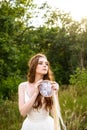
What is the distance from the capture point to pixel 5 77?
11586 millimetres

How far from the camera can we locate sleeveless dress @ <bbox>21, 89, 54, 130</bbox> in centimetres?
406

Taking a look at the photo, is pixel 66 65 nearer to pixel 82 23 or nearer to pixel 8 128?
pixel 82 23

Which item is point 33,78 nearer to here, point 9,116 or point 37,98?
point 37,98

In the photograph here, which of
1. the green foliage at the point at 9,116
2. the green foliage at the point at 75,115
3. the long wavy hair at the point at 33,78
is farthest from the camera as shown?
the green foliage at the point at 9,116

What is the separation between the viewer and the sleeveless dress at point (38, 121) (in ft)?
13.3

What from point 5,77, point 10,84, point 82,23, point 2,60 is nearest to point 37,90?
point 2,60

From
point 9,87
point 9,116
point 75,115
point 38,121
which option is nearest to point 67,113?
point 75,115

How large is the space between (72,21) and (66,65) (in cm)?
289

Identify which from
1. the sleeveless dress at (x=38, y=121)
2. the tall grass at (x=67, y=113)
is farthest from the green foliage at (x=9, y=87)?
the sleeveless dress at (x=38, y=121)

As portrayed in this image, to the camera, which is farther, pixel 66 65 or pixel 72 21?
pixel 72 21

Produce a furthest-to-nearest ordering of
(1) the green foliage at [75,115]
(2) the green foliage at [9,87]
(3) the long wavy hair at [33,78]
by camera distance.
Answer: (2) the green foliage at [9,87], (1) the green foliage at [75,115], (3) the long wavy hair at [33,78]

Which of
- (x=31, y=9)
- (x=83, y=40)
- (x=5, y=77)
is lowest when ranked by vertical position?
(x=5, y=77)

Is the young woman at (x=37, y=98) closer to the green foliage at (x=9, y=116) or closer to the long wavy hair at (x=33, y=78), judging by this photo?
the long wavy hair at (x=33, y=78)

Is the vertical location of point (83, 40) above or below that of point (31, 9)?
below
